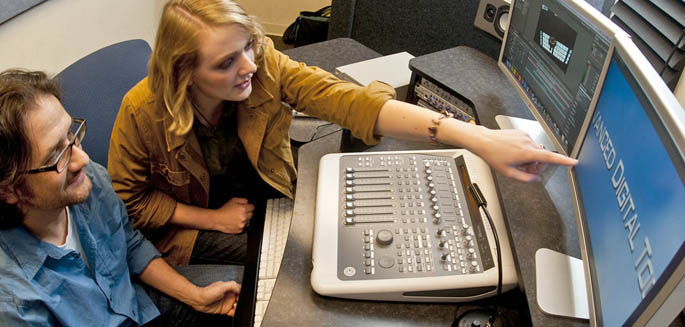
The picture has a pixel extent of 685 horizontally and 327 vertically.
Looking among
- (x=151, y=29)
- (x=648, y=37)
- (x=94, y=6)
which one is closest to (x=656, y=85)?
(x=648, y=37)

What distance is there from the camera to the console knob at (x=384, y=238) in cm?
78

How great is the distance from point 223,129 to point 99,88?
11.8 inches

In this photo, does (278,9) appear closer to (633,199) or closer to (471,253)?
(471,253)

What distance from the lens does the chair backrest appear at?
105 centimetres

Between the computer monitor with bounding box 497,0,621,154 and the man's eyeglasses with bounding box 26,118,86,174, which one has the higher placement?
the computer monitor with bounding box 497,0,621,154

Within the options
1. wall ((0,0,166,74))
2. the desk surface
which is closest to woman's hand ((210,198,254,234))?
the desk surface

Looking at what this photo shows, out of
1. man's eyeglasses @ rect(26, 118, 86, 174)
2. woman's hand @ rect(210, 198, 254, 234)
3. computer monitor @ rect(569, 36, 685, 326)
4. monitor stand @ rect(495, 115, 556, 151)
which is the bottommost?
woman's hand @ rect(210, 198, 254, 234)

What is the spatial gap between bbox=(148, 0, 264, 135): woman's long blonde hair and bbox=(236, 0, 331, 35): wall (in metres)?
1.95

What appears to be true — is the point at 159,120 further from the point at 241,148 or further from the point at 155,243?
the point at 155,243

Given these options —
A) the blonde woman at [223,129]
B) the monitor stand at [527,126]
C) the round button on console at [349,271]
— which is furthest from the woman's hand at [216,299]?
the monitor stand at [527,126]

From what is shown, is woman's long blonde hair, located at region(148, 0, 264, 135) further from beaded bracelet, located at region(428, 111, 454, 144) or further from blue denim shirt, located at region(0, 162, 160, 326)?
beaded bracelet, located at region(428, 111, 454, 144)

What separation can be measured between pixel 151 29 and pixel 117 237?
1888 millimetres

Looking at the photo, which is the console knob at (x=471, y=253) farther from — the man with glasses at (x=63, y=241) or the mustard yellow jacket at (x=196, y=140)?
the man with glasses at (x=63, y=241)

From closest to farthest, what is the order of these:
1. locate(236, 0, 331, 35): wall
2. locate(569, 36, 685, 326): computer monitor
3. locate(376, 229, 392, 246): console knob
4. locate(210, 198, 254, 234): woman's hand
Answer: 1. locate(569, 36, 685, 326): computer monitor
2. locate(376, 229, 392, 246): console knob
3. locate(210, 198, 254, 234): woman's hand
4. locate(236, 0, 331, 35): wall
